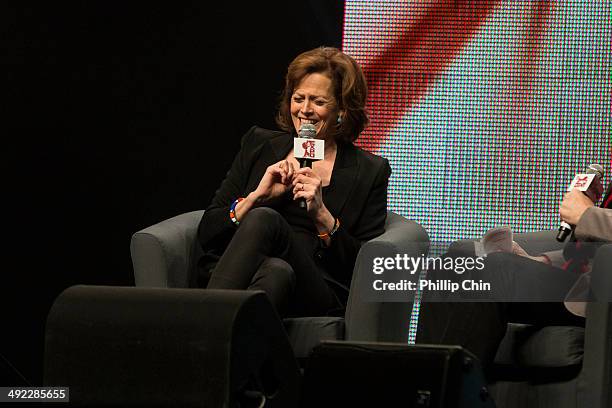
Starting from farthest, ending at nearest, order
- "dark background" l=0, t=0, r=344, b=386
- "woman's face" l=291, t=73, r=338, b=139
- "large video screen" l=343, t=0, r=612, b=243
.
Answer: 1. "large video screen" l=343, t=0, r=612, b=243
2. "dark background" l=0, t=0, r=344, b=386
3. "woman's face" l=291, t=73, r=338, b=139

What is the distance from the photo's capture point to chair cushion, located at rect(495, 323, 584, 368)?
8.45ft

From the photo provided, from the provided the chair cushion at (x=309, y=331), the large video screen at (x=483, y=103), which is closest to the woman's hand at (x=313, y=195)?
the chair cushion at (x=309, y=331)

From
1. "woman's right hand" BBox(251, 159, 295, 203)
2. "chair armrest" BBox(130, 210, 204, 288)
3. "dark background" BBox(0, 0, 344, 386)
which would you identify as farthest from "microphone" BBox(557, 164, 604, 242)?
"dark background" BBox(0, 0, 344, 386)

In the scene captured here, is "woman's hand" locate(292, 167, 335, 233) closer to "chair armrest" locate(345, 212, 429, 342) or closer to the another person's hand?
"chair armrest" locate(345, 212, 429, 342)

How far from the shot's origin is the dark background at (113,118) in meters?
3.81

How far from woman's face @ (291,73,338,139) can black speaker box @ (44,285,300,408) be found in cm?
129

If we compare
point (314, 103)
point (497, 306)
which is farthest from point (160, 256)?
point (497, 306)

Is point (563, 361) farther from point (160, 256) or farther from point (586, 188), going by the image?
point (160, 256)

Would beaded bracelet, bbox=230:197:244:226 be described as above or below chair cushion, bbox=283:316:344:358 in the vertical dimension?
above

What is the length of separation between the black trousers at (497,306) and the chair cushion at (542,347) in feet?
0.14

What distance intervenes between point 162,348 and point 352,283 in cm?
105

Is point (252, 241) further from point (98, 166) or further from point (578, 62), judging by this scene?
point (578, 62)

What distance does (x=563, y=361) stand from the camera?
2568 mm

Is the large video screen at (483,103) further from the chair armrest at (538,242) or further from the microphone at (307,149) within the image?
the microphone at (307,149)
